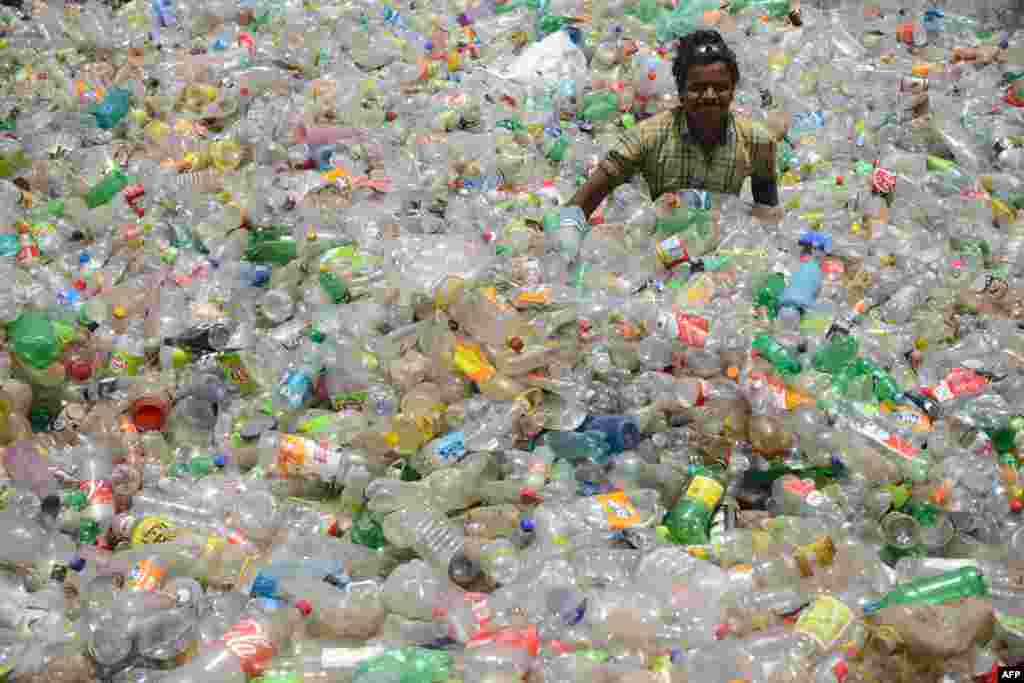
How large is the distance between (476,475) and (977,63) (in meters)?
4.54

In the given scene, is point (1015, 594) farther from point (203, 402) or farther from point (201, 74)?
point (201, 74)

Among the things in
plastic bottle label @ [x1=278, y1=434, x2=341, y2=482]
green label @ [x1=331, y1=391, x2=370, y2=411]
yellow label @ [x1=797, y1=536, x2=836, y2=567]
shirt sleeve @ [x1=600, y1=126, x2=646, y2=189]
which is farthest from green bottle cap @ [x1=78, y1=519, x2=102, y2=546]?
shirt sleeve @ [x1=600, y1=126, x2=646, y2=189]

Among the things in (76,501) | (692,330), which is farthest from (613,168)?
(76,501)

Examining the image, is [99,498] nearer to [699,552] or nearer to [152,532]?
[152,532]

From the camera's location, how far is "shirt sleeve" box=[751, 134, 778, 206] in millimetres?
4328

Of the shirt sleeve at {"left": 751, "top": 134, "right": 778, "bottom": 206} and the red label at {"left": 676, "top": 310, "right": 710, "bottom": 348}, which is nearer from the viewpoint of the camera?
the red label at {"left": 676, "top": 310, "right": 710, "bottom": 348}

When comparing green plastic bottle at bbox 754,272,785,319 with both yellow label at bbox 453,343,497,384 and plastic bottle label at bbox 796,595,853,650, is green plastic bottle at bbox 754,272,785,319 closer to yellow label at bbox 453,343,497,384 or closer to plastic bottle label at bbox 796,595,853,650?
yellow label at bbox 453,343,497,384

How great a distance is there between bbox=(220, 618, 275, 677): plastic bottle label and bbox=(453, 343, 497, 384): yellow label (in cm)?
113

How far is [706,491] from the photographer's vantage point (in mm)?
2965

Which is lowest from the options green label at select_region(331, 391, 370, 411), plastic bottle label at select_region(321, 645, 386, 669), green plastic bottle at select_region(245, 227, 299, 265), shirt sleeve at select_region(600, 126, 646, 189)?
plastic bottle label at select_region(321, 645, 386, 669)

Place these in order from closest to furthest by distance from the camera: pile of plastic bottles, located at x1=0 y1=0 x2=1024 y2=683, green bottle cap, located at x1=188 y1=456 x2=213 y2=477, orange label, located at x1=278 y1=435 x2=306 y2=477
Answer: pile of plastic bottles, located at x1=0 y1=0 x2=1024 y2=683 < orange label, located at x1=278 y1=435 x2=306 y2=477 < green bottle cap, located at x1=188 y1=456 x2=213 y2=477

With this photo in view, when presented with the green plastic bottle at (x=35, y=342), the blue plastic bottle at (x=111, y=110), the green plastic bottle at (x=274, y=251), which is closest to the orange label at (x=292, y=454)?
the green plastic bottle at (x=35, y=342)

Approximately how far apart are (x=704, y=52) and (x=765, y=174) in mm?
668

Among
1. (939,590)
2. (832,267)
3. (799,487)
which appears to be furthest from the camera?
(832,267)
